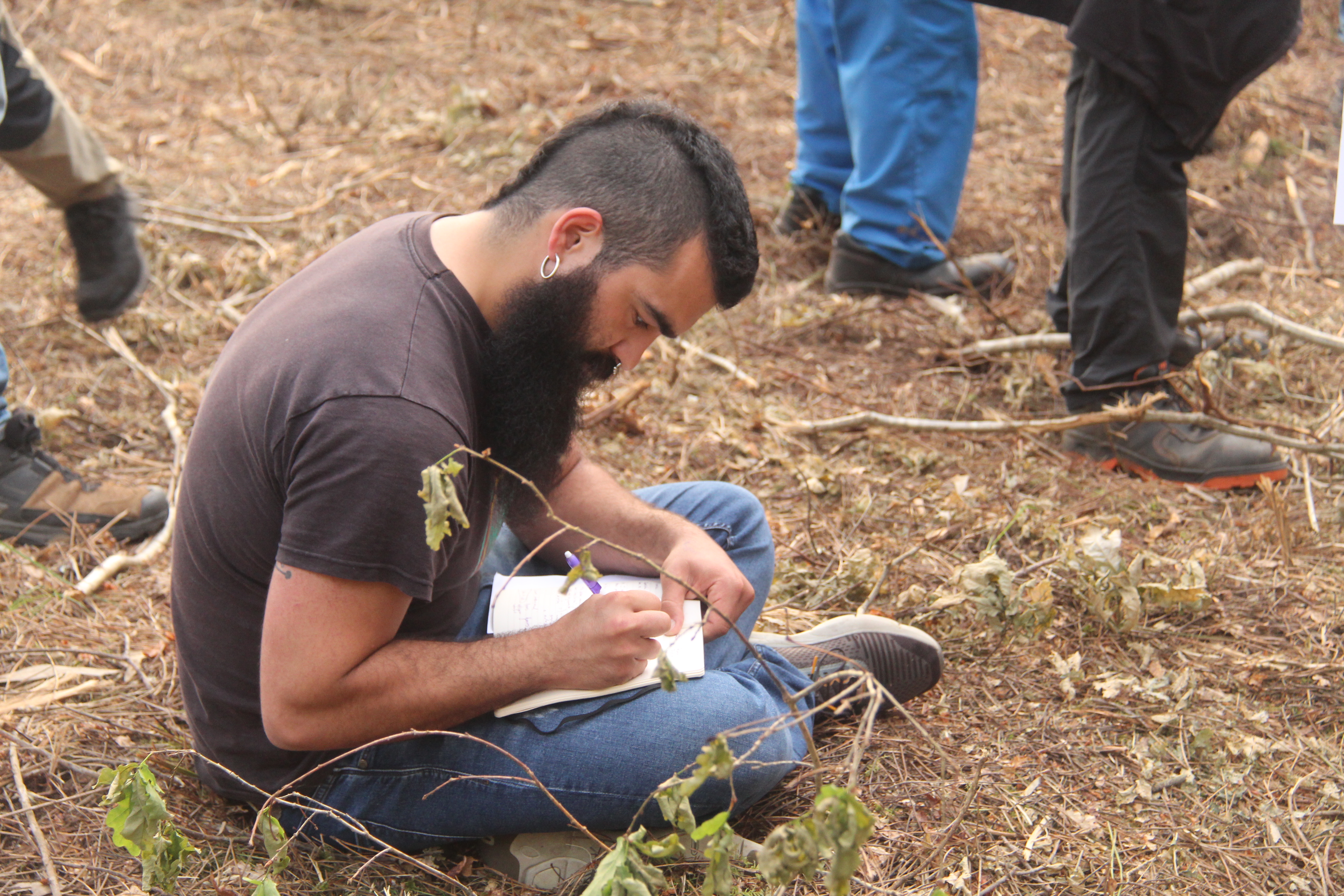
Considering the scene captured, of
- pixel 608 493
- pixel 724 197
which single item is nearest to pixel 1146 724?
pixel 608 493

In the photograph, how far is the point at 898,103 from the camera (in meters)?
3.90

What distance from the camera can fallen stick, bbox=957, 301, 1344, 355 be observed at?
330cm

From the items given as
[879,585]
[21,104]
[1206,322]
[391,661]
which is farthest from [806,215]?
[391,661]

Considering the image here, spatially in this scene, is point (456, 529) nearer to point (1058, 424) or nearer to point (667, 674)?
point (667, 674)

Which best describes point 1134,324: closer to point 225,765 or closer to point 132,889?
point 225,765

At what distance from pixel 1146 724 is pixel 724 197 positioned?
4.96ft

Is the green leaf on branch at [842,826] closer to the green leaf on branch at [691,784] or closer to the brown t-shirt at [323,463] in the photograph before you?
the green leaf on branch at [691,784]

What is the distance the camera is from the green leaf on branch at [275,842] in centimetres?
166

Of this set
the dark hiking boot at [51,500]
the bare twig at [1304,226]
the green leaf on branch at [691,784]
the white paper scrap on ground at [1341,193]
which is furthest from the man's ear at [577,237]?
the bare twig at [1304,226]

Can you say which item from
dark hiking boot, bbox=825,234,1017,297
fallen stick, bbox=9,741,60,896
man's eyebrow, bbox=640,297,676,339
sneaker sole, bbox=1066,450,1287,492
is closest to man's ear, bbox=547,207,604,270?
man's eyebrow, bbox=640,297,676,339

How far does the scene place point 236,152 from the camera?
17.7 feet

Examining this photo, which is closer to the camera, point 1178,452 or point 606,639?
point 606,639

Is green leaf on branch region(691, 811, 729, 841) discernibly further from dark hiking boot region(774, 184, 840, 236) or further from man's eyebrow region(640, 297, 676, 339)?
dark hiking boot region(774, 184, 840, 236)

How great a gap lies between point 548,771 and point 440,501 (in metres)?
0.84
